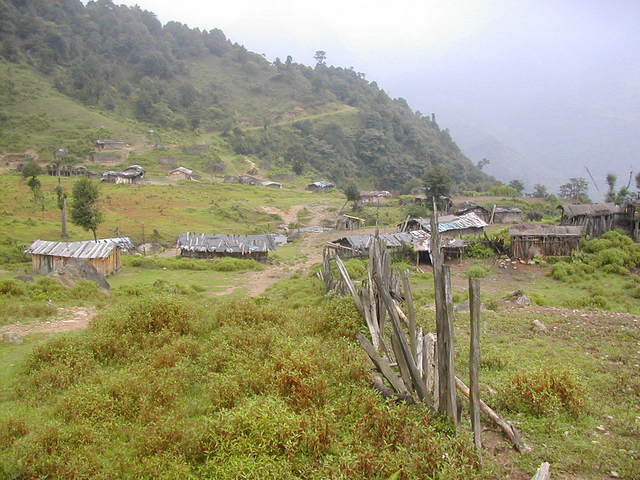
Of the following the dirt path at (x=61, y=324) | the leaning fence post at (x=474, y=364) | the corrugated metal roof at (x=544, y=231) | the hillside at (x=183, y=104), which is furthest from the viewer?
the hillside at (x=183, y=104)

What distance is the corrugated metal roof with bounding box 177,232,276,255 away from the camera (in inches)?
1101

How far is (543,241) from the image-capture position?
85.8 feet

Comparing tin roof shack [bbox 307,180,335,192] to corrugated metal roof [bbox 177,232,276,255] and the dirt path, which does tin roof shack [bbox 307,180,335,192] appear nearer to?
corrugated metal roof [bbox 177,232,276,255]

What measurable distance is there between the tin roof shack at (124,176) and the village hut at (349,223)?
24.5 metres

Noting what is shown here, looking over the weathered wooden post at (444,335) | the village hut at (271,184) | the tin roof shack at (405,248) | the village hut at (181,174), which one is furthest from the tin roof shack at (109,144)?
the weathered wooden post at (444,335)

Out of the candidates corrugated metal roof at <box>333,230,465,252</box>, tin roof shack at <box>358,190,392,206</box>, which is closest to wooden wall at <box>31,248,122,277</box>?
corrugated metal roof at <box>333,230,465,252</box>

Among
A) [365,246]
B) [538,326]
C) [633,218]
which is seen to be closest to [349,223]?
[365,246]

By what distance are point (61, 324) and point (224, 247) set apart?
15.7 metres

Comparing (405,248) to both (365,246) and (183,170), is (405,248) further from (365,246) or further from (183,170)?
(183,170)

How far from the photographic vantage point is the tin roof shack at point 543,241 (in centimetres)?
2605

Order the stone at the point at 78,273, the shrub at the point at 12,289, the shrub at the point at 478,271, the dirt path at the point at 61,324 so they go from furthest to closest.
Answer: the shrub at the point at 478,271 < the stone at the point at 78,273 < the shrub at the point at 12,289 < the dirt path at the point at 61,324

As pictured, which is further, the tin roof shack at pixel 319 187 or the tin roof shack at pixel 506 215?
the tin roof shack at pixel 319 187

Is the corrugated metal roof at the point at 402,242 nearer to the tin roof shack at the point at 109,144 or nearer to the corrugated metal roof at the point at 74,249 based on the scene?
the corrugated metal roof at the point at 74,249

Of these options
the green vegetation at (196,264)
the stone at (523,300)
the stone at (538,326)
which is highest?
the stone at (538,326)
